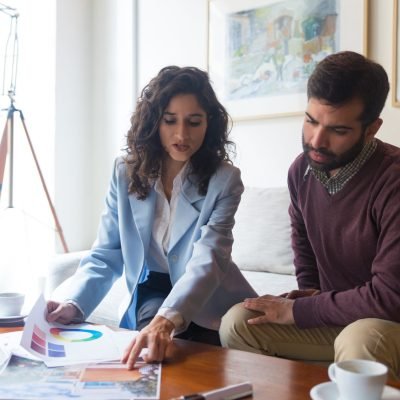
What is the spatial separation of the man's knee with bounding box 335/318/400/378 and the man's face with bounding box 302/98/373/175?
→ 1.29 ft

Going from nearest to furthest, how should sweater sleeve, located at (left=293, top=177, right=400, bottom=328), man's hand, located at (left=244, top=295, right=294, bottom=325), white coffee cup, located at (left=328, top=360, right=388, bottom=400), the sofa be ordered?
white coffee cup, located at (left=328, top=360, right=388, bottom=400) < sweater sleeve, located at (left=293, top=177, right=400, bottom=328) < man's hand, located at (left=244, top=295, right=294, bottom=325) < the sofa

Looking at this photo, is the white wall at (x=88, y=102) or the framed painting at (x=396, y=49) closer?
the framed painting at (x=396, y=49)

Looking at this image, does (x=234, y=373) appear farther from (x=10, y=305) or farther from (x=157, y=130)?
(x=157, y=130)

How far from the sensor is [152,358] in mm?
1072

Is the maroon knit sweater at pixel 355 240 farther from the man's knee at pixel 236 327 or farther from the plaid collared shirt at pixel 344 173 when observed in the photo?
the man's knee at pixel 236 327

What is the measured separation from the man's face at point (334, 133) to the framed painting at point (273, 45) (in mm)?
1239

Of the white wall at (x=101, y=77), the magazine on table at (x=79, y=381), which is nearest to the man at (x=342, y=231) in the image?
the magazine on table at (x=79, y=381)

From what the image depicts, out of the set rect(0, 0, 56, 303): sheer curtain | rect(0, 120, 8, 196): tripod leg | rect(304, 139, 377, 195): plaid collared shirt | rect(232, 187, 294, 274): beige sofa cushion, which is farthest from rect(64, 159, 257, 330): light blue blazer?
rect(0, 0, 56, 303): sheer curtain

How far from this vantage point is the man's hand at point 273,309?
1.33 m

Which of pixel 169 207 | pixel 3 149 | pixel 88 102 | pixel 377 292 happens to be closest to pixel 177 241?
pixel 169 207

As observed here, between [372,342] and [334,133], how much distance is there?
0.49m

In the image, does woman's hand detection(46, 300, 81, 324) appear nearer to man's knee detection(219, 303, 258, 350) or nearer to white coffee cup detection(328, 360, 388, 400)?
man's knee detection(219, 303, 258, 350)

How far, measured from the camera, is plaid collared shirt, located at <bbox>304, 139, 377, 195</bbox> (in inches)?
53.1

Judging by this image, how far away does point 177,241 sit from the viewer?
60.8 inches
